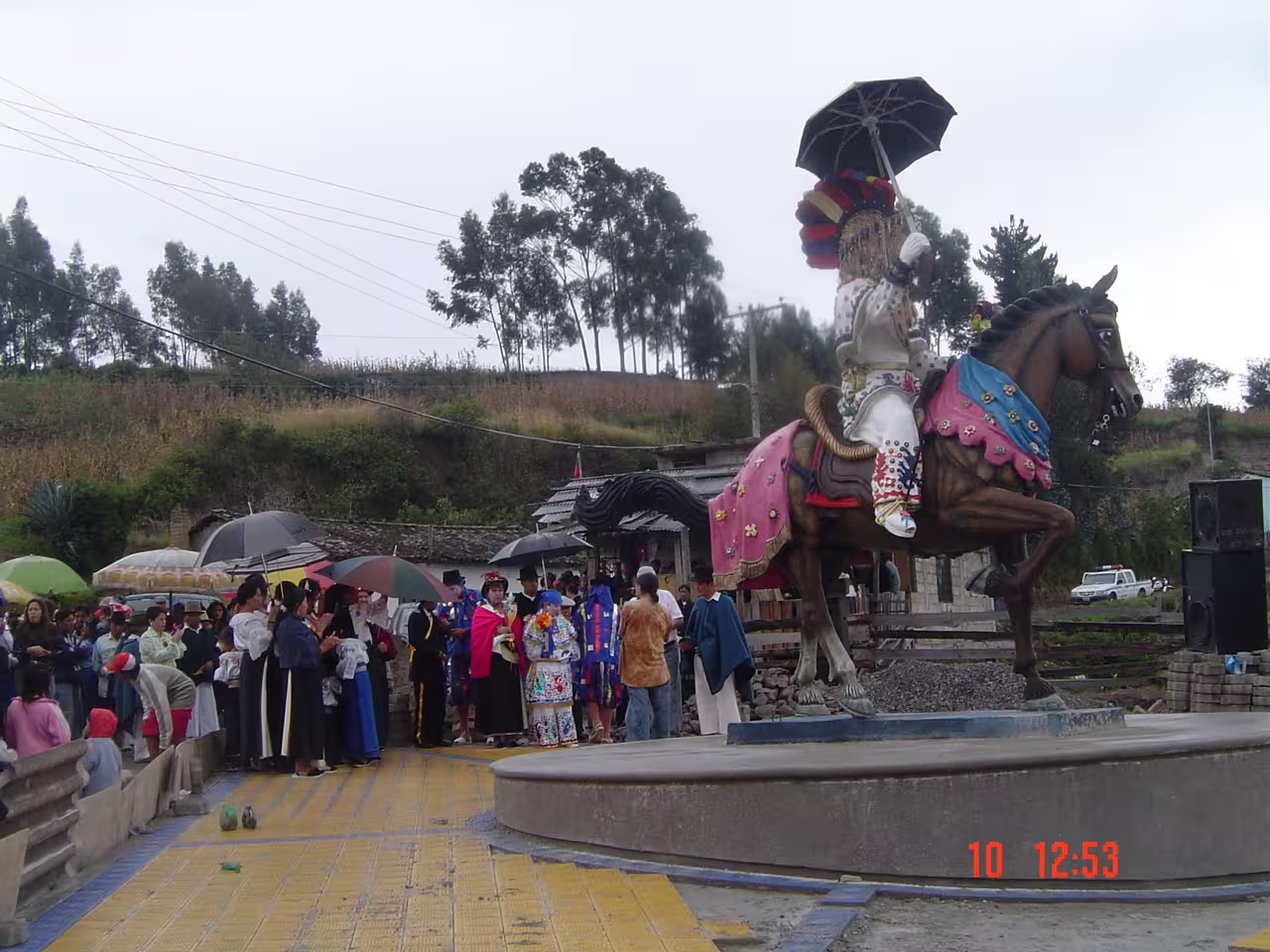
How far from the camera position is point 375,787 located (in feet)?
33.9

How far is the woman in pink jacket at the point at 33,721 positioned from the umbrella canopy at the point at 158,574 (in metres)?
10.7

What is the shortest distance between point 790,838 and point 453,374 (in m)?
A: 44.4

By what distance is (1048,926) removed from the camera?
5.17m

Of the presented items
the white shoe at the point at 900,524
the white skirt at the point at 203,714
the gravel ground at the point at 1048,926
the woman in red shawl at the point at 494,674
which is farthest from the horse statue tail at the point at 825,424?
the white skirt at the point at 203,714

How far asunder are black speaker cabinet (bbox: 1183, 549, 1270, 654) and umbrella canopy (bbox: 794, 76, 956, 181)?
3.86 meters

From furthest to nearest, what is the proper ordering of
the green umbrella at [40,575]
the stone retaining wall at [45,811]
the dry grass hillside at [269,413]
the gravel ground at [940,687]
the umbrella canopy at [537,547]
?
the dry grass hillside at [269,413] < the green umbrella at [40,575] < the gravel ground at [940,687] < the umbrella canopy at [537,547] < the stone retaining wall at [45,811]

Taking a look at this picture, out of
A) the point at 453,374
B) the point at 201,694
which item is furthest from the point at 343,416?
the point at 201,694

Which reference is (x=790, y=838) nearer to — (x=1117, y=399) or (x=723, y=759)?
(x=723, y=759)

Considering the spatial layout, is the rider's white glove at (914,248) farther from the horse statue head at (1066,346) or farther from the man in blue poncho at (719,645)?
the man in blue poncho at (719,645)

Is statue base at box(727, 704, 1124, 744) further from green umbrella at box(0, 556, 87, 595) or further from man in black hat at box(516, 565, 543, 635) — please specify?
green umbrella at box(0, 556, 87, 595)

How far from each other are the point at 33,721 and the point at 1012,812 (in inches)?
227

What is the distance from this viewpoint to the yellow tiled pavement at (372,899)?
513 cm

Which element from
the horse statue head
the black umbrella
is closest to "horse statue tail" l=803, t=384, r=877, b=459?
the horse statue head

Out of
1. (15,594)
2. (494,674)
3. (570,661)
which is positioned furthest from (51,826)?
(15,594)
